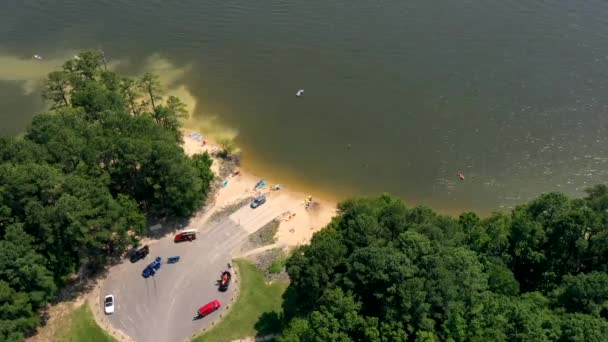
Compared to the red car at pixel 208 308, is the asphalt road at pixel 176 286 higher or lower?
higher

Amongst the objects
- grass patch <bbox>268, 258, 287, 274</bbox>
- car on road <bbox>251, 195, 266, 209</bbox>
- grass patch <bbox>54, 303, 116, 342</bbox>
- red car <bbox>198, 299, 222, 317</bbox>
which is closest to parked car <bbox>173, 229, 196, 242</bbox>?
car on road <bbox>251, 195, 266, 209</bbox>

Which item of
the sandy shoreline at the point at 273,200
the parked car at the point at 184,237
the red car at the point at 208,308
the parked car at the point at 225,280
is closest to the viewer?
the red car at the point at 208,308

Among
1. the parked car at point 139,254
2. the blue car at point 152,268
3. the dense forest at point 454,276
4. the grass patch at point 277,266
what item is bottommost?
the dense forest at point 454,276

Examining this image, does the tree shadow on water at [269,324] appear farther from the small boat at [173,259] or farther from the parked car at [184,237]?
the parked car at [184,237]

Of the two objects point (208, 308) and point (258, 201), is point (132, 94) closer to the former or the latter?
point (258, 201)

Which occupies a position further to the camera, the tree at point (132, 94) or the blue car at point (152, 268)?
Answer: the tree at point (132, 94)

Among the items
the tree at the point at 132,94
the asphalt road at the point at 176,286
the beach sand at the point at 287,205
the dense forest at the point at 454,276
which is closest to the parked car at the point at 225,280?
the asphalt road at the point at 176,286
